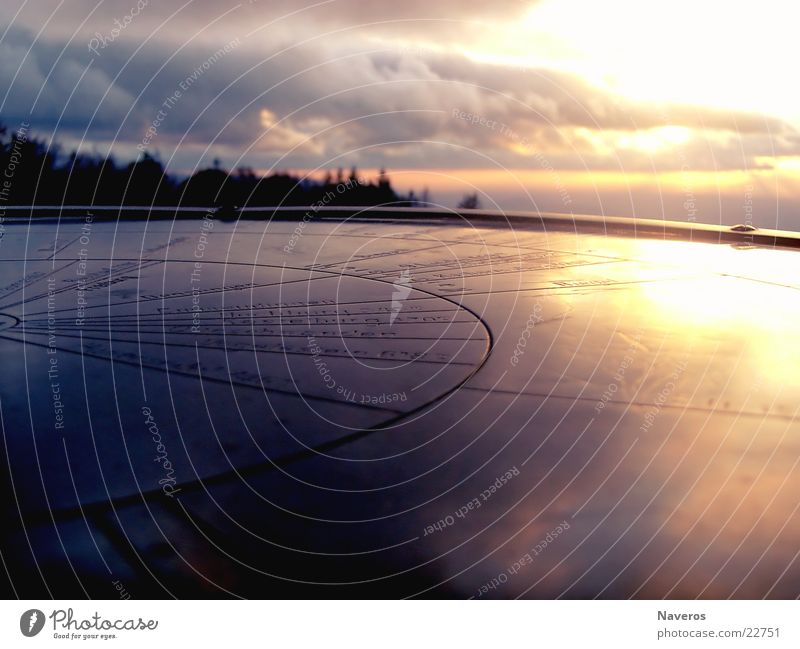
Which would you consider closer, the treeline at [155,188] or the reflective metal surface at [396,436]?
the reflective metal surface at [396,436]

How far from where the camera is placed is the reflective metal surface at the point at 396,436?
132 inches

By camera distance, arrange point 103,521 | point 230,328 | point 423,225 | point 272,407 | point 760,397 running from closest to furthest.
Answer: point 103,521 < point 272,407 < point 760,397 < point 230,328 < point 423,225

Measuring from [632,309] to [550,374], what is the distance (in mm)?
2316

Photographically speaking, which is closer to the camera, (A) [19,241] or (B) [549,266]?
(B) [549,266]

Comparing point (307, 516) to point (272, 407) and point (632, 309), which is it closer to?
point (272, 407)

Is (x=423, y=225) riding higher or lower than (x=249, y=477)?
higher

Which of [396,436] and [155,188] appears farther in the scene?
[155,188]

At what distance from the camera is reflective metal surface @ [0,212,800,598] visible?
3.37 metres

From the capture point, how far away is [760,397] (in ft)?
17.0

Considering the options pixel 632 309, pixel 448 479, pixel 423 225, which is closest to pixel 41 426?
pixel 448 479

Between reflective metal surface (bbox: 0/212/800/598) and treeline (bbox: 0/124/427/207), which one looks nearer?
reflective metal surface (bbox: 0/212/800/598)

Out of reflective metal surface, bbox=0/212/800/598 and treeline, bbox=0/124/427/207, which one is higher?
treeline, bbox=0/124/427/207

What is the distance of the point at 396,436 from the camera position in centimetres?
449

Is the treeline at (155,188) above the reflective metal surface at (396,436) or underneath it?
above
